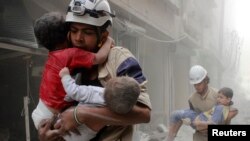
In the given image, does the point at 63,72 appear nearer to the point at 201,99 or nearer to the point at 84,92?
the point at 84,92

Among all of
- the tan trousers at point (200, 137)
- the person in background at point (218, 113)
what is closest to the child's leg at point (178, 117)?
the person in background at point (218, 113)

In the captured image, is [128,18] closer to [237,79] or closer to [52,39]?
[52,39]

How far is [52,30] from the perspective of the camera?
1990 mm

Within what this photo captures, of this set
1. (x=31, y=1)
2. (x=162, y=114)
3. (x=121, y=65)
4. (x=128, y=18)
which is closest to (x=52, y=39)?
(x=121, y=65)

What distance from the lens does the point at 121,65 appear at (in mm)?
1896

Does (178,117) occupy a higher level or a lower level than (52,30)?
lower

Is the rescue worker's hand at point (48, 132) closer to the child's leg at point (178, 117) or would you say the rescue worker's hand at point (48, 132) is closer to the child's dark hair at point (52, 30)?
the child's dark hair at point (52, 30)

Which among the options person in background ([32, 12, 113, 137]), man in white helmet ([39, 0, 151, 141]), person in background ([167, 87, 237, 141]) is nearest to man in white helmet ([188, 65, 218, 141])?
person in background ([167, 87, 237, 141])

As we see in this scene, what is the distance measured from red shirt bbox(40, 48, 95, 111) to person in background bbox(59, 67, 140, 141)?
5 cm

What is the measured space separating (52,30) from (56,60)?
0.61 feet

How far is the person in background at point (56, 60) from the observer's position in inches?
75.4

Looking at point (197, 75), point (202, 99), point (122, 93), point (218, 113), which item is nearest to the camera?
point (122, 93)

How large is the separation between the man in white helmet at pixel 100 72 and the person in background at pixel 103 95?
43mm

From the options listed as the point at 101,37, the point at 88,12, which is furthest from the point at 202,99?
the point at 88,12
